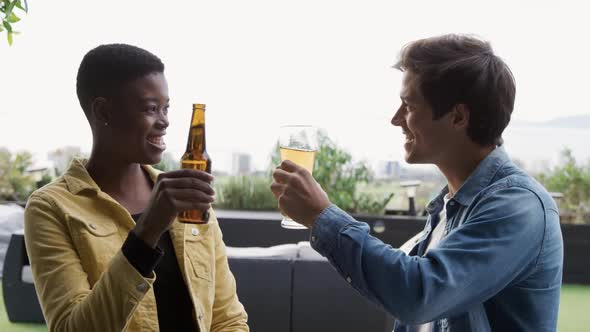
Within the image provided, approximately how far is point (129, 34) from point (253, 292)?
4.66 metres

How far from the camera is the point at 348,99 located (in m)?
6.87

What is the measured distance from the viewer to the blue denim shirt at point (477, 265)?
1003mm

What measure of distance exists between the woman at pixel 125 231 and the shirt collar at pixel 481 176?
1.69ft

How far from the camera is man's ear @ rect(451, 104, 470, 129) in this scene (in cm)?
122

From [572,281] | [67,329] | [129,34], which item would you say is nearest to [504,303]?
[67,329]

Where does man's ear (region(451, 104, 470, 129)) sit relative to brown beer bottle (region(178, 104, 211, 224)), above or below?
above

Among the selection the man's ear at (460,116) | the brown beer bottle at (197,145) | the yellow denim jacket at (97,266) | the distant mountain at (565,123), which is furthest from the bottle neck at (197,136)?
the distant mountain at (565,123)

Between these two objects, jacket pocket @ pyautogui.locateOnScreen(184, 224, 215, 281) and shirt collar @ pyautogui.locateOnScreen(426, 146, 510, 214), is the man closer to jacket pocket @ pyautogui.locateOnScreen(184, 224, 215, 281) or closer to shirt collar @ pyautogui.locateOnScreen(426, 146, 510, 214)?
shirt collar @ pyautogui.locateOnScreen(426, 146, 510, 214)

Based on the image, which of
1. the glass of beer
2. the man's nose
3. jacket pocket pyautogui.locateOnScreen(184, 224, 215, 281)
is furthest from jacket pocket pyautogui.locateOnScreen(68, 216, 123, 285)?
the man's nose

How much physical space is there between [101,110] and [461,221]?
81cm

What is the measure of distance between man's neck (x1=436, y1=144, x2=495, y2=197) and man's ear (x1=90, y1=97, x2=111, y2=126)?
0.73 m

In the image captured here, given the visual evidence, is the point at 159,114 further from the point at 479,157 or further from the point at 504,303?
the point at 504,303

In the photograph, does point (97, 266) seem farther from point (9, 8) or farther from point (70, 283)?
point (9, 8)

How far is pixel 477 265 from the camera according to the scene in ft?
3.34
